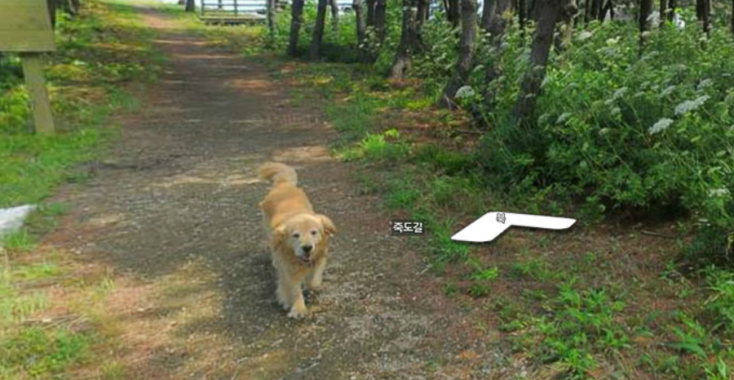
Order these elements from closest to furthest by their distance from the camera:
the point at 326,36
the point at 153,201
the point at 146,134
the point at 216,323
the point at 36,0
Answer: the point at 216,323
the point at 153,201
the point at 36,0
the point at 146,134
the point at 326,36

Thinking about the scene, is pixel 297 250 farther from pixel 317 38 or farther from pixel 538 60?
pixel 317 38

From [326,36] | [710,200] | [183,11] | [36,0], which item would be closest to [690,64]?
[710,200]

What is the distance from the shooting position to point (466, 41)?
9414 millimetres

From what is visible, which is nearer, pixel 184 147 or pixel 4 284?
pixel 4 284

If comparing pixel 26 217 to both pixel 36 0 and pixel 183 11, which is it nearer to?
pixel 36 0

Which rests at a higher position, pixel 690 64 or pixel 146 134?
pixel 690 64

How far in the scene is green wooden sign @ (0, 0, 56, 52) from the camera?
830cm

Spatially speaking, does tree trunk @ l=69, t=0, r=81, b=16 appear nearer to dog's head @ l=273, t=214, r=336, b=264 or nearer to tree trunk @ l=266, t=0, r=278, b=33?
tree trunk @ l=266, t=0, r=278, b=33

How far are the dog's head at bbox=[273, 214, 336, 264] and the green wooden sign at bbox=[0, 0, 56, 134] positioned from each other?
6.56 meters

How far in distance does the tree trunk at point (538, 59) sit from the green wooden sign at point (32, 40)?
6.62 metres

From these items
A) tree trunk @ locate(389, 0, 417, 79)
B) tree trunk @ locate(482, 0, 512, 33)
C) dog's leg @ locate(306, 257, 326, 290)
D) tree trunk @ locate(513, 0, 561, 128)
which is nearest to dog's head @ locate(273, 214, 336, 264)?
dog's leg @ locate(306, 257, 326, 290)

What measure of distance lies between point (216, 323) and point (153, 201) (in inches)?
110

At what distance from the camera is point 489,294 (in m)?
3.93

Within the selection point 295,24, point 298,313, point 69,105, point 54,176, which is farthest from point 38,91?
point 295,24
